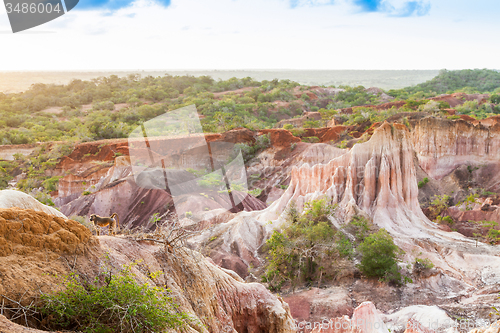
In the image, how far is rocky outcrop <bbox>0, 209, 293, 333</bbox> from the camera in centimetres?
396

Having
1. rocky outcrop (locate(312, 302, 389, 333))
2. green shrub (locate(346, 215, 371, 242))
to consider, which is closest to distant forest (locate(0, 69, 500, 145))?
green shrub (locate(346, 215, 371, 242))

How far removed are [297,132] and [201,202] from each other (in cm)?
2069

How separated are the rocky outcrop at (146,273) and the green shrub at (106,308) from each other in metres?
0.22

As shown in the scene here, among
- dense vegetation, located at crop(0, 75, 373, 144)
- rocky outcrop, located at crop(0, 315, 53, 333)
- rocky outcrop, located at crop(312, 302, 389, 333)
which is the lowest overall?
rocky outcrop, located at crop(312, 302, 389, 333)

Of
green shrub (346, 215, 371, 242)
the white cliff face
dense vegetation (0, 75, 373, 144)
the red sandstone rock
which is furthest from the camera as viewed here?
dense vegetation (0, 75, 373, 144)

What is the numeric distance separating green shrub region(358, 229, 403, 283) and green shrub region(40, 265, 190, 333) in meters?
12.6

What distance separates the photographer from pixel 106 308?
372 centimetres

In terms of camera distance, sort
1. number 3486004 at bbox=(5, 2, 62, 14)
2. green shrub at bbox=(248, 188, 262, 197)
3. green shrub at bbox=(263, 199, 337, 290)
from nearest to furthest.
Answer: number 3486004 at bbox=(5, 2, 62, 14)
green shrub at bbox=(263, 199, 337, 290)
green shrub at bbox=(248, 188, 262, 197)

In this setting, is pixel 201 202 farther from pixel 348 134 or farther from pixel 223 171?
pixel 348 134

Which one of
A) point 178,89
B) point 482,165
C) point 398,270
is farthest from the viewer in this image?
point 178,89

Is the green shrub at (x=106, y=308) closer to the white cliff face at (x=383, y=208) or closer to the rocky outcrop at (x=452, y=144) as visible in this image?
the white cliff face at (x=383, y=208)

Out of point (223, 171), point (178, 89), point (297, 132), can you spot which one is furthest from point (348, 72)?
point (223, 171)

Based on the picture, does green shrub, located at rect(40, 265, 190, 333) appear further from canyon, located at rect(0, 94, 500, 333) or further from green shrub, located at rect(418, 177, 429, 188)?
green shrub, located at rect(418, 177, 429, 188)

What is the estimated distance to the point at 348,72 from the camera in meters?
199
